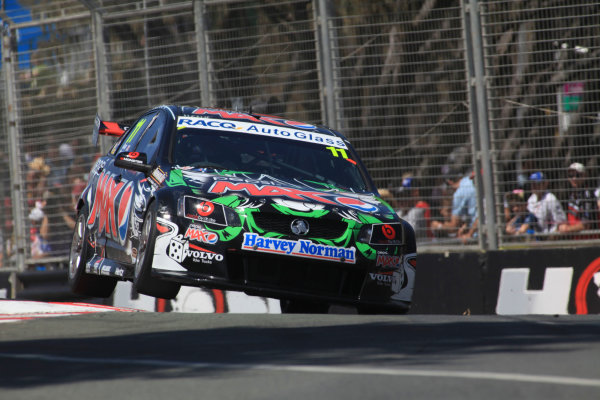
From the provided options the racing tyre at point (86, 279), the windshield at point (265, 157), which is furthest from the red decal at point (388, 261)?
the racing tyre at point (86, 279)

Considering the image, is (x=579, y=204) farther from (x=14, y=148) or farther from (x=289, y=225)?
(x=14, y=148)

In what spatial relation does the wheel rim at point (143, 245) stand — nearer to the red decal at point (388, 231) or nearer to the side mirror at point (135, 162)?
the side mirror at point (135, 162)

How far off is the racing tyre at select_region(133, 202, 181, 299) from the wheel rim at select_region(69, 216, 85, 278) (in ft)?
7.51

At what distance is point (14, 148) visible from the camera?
15.1 metres

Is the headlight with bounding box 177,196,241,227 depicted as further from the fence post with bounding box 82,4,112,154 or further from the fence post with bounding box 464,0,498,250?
the fence post with bounding box 82,4,112,154

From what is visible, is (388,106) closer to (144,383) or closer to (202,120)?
(202,120)

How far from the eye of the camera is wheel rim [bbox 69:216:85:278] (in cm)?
1020

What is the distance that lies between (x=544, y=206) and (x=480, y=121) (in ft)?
4.01

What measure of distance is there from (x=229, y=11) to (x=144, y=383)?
964 cm

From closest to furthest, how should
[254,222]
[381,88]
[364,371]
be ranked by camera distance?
[364,371]
[254,222]
[381,88]

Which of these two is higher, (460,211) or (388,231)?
(388,231)

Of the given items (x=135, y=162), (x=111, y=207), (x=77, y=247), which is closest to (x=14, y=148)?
(x=77, y=247)

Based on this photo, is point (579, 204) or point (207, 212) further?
point (579, 204)

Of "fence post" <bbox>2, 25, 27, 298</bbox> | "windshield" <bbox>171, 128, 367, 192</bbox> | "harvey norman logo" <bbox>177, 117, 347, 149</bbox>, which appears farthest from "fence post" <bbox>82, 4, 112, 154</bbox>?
"windshield" <bbox>171, 128, 367, 192</bbox>
